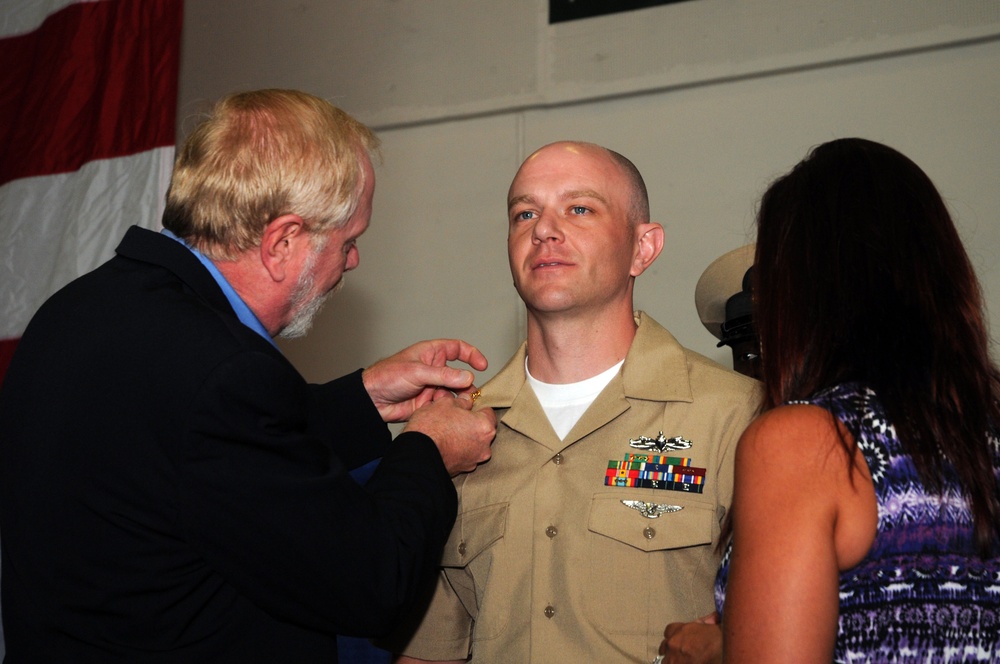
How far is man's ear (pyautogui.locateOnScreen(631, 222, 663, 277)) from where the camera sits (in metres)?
2.22

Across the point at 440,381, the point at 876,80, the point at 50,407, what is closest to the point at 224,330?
the point at 50,407

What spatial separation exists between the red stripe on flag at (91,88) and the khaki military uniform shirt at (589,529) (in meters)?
2.02

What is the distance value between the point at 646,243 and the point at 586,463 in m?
0.56

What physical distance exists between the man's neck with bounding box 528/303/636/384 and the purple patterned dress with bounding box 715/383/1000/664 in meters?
0.98

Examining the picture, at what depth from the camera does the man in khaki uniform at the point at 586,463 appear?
1817 millimetres

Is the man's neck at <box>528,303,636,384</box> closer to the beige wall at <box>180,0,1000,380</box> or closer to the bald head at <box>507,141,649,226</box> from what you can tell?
the bald head at <box>507,141,649,226</box>

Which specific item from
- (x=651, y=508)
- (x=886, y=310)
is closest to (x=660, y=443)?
(x=651, y=508)

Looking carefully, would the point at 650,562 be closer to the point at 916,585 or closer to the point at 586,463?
the point at 586,463

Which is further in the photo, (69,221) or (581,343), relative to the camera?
(69,221)

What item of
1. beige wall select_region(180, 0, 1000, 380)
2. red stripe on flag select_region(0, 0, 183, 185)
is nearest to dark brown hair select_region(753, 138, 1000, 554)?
beige wall select_region(180, 0, 1000, 380)

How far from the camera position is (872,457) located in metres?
1.14

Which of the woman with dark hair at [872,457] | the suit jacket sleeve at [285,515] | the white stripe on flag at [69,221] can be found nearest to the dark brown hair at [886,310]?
the woman with dark hair at [872,457]

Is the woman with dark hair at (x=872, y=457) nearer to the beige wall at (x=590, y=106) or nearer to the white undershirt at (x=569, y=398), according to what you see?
the white undershirt at (x=569, y=398)

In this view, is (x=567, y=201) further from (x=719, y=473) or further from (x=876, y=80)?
(x=876, y=80)
